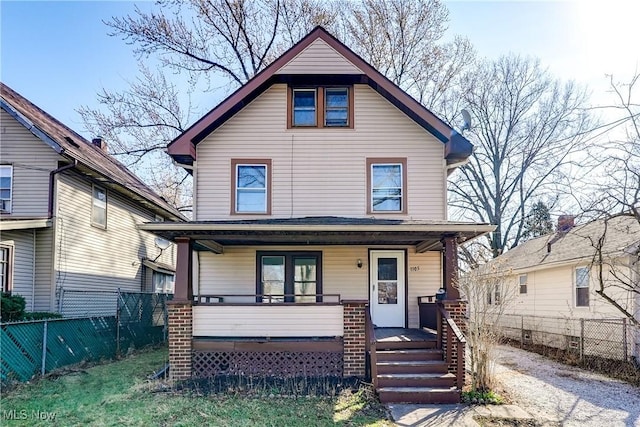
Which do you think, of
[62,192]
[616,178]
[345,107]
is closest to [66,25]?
[62,192]

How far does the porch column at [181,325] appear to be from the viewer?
30.1 ft

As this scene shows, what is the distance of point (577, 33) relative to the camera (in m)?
8.95

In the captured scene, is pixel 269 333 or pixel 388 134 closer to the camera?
pixel 269 333

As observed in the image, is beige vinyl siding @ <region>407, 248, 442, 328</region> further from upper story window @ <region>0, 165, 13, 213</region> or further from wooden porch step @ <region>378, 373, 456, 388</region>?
upper story window @ <region>0, 165, 13, 213</region>

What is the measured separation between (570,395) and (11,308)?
11538 mm

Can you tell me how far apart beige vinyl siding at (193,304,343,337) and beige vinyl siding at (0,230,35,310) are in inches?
208

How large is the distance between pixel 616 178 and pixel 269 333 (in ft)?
23.1

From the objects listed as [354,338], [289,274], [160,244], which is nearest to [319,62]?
[289,274]

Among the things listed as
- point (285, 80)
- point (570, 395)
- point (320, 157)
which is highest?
point (285, 80)

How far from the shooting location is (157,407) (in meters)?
7.27

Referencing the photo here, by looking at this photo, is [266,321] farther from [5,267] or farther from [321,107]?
[5,267]

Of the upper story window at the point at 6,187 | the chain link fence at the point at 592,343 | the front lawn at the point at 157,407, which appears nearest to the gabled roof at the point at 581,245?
the chain link fence at the point at 592,343

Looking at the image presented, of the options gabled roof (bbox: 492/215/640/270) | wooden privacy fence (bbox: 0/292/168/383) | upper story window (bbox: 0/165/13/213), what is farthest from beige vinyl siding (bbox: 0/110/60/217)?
gabled roof (bbox: 492/215/640/270)

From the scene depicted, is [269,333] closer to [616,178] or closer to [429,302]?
[429,302]
